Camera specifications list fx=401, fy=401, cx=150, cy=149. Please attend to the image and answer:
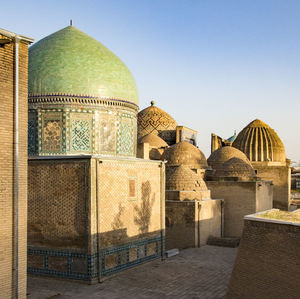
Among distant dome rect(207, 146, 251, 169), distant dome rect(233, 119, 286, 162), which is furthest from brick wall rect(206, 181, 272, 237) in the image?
distant dome rect(233, 119, 286, 162)

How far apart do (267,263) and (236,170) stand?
40.8 feet

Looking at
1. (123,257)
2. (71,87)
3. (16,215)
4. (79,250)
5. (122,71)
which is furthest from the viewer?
(122,71)

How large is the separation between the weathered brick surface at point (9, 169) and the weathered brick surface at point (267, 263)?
4.37 meters

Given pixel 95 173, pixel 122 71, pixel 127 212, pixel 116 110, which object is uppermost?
pixel 122 71

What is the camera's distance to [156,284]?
1009 centimetres

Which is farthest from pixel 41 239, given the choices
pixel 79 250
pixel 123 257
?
pixel 123 257

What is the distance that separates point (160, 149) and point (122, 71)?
424 inches

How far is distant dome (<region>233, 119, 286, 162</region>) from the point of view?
32812 mm

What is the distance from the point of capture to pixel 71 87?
11.8 metres

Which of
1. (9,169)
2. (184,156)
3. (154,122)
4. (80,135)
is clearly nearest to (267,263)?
(9,169)

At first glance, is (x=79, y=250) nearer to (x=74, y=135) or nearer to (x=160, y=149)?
(x=74, y=135)

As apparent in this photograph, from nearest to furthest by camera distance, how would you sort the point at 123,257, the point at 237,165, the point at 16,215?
the point at 16,215 < the point at 123,257 < the point at 237,165

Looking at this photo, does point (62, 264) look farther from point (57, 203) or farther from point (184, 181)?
point (184, 181)

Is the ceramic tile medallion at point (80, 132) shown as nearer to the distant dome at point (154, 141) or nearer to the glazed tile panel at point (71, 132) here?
the glazed tile panel at point (71, 132)
